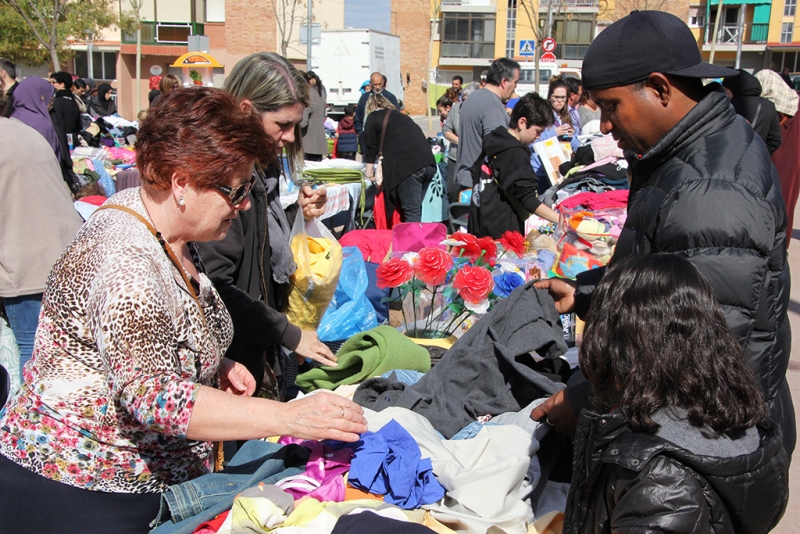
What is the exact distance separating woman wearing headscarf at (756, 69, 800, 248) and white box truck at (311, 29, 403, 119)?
22.9m

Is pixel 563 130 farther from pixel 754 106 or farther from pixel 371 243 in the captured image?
pixel 371 243

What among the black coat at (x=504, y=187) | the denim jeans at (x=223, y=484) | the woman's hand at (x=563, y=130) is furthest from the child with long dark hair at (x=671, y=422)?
the woman's hand at (x=563, y=130)

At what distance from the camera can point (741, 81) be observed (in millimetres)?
5902

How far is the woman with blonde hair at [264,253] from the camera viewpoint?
2.52 m

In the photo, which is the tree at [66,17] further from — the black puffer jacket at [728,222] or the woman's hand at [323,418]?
the black puffer jacket at [728,222]

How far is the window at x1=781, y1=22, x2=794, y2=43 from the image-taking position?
50594 millimetres

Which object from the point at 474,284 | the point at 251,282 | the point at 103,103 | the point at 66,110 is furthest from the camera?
the point at 103,103

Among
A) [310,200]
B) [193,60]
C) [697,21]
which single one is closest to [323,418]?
[310,200]

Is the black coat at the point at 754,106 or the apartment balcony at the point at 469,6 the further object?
the apartment balcony at the point at 469,6

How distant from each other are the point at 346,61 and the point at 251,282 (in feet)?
91.2

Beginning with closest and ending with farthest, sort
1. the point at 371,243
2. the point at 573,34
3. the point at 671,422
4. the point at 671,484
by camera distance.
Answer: the point at 671,484 < the point at 671,422 < the point at 371,243 < the point at 573,34

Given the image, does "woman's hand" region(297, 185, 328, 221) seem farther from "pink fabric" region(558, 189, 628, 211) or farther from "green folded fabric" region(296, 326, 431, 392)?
"pink fabric" region(558, 189, 628, 211)

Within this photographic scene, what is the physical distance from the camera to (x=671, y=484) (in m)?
1.41

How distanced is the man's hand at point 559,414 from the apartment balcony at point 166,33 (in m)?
44.8
